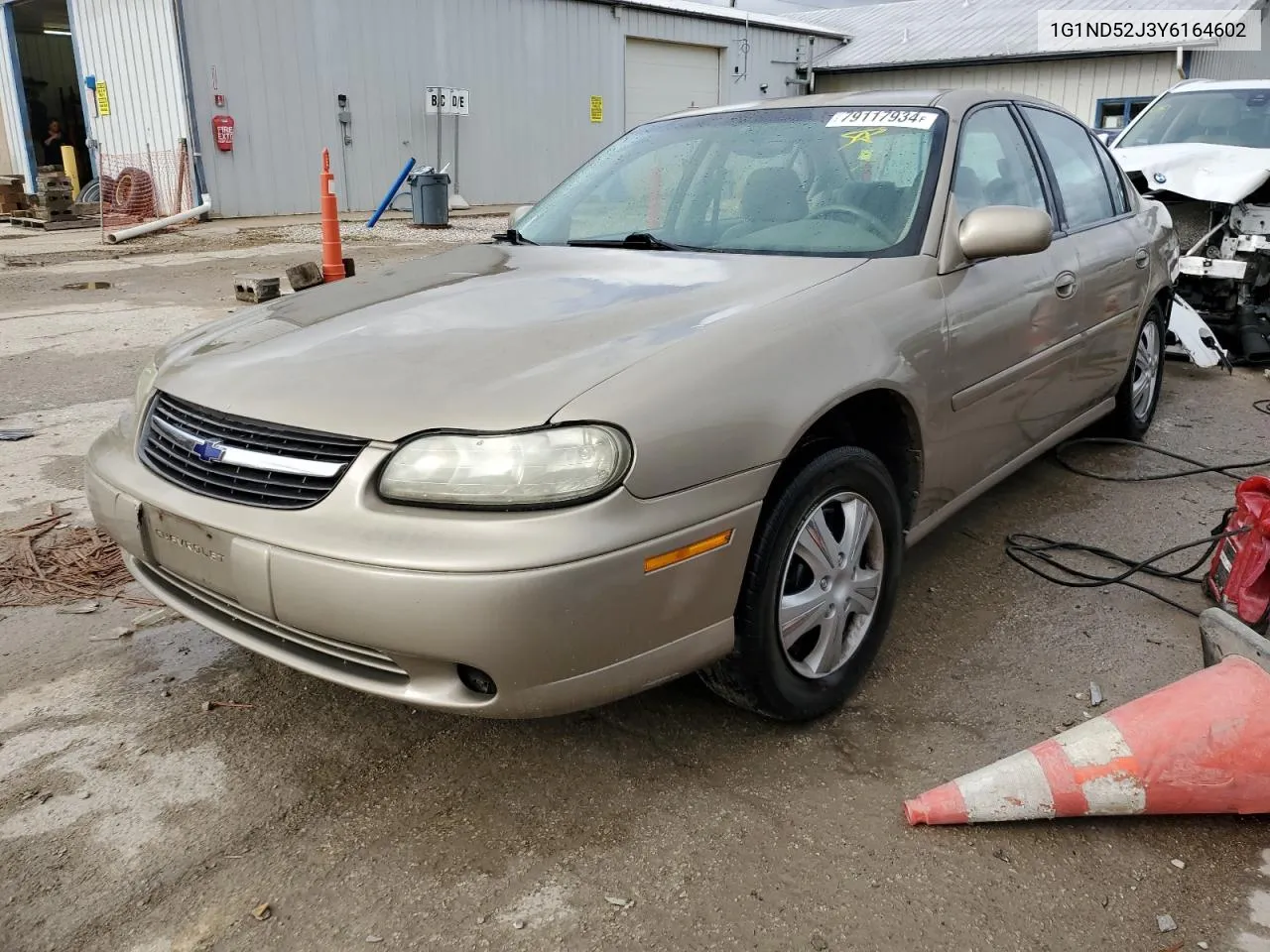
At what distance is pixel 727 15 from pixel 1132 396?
1965 centimetres

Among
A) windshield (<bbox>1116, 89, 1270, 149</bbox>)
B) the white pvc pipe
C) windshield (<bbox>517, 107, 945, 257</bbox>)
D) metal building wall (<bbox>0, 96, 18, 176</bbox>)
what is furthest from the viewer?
metal building wall (<bbox>0, 96, 18, 176</bbox>)

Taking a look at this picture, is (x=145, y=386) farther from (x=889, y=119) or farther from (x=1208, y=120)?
(x=1208, y=120)

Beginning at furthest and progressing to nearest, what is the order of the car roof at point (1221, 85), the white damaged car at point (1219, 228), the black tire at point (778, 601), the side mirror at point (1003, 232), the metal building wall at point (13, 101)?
the metal building wall at point (13, 101)
the car roof at point (1221, 85)
the white damaged car at point (1219, 228)
the side mirror at point (1003, 232)
the black tire at point (778, 601)

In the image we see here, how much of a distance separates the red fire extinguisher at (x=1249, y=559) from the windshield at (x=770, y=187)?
128 centimetres

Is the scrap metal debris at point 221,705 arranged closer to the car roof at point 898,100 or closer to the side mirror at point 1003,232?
the side mirror at point 1003,232

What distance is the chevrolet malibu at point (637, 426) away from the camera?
6.29ft

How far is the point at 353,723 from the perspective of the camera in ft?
8.30

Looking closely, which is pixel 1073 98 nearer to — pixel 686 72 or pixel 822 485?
pixel 686 72

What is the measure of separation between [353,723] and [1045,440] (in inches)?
104

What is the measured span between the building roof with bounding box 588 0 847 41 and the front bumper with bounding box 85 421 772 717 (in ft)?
64.1

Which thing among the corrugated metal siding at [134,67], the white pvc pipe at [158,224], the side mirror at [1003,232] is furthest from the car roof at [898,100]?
the corrugated metal siding at [134,67]

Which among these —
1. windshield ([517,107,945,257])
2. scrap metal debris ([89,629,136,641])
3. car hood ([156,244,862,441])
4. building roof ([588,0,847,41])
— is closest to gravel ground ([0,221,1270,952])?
scrap metal debris ([89,629,136,641])

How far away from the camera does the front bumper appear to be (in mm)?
1859

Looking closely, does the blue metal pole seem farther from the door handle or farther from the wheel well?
the wheel well
